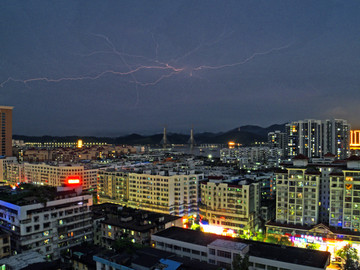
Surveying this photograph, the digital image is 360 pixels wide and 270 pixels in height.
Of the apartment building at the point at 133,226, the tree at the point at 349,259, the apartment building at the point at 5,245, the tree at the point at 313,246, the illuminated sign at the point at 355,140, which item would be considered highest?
the illuminated sign at the point at 355,140

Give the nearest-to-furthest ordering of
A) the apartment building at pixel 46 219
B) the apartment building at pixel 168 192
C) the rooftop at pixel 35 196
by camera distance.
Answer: the apartment building at pixel 46 219 → the rooftop at pixel 35 196 → the apartment building at pixel 168 192

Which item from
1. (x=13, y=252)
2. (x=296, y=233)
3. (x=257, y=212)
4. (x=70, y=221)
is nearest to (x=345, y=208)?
(x=296, y=233)

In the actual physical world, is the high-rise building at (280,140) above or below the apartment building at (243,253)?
above

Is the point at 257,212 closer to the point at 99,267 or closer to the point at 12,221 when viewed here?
the point at 99,267


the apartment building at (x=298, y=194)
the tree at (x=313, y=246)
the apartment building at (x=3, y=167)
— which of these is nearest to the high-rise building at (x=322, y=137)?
the apartment building at (x=298, y=194)

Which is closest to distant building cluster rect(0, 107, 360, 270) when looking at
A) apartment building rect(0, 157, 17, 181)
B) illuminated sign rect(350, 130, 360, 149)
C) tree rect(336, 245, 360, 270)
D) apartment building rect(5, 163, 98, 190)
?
tree rect(336, 245, 360, 270)

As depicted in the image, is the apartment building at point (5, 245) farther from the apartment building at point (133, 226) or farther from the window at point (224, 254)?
the window at point (224, 254)
